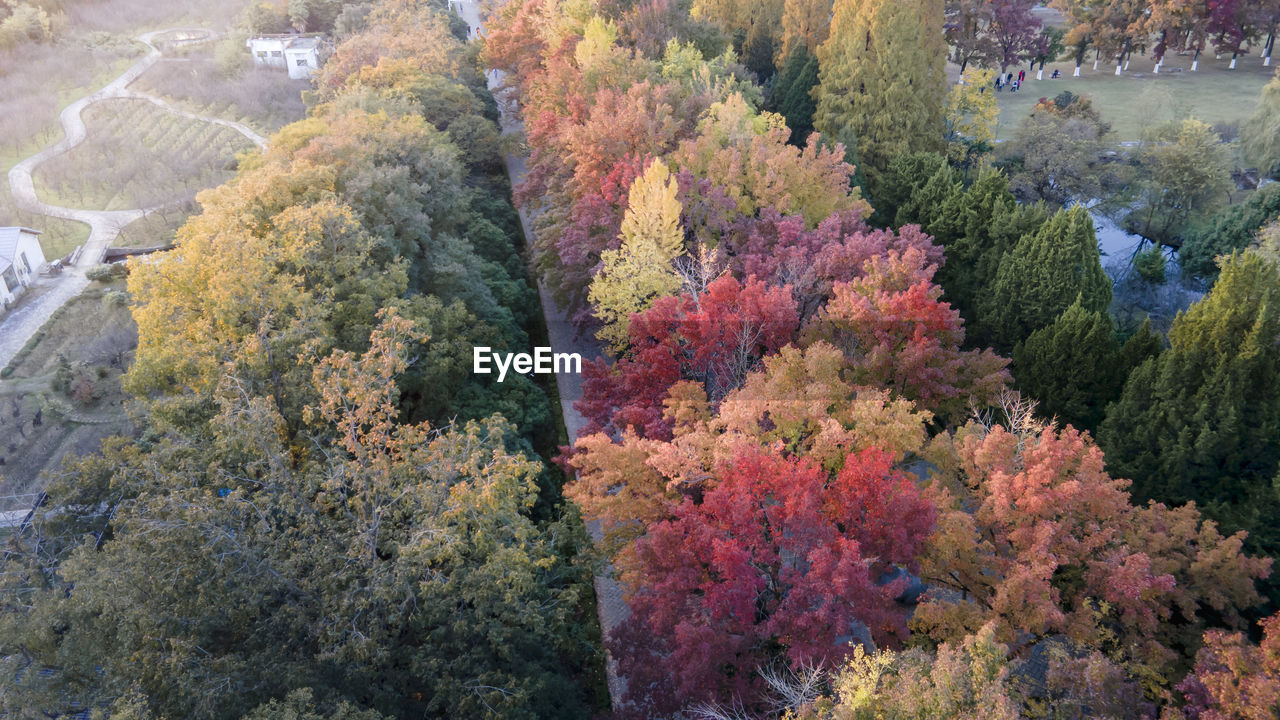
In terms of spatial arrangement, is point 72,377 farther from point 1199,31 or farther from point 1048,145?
point 1199,31

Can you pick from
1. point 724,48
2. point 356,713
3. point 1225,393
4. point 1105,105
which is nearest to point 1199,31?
point 1105,105

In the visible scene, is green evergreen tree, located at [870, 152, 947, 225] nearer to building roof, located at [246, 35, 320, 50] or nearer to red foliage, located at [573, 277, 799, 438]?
red foliage, located at [573, 277, 799, 438]

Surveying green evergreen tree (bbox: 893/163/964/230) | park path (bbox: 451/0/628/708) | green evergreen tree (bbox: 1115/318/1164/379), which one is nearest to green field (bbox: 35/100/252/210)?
park path (bbox: 451/0/628/708)

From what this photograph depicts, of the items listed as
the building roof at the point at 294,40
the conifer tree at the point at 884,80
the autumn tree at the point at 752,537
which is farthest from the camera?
the building roof at the point at 294,40

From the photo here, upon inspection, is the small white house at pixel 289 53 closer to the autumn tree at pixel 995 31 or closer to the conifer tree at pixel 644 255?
the autumn tree at pixel 995 31

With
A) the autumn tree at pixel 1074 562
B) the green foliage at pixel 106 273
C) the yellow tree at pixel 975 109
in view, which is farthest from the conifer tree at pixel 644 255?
the green foliage at pixel 106 273
